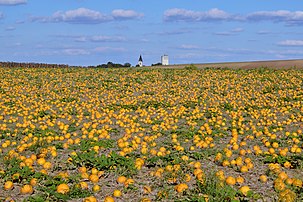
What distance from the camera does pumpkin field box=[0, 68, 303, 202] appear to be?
21.9 feet

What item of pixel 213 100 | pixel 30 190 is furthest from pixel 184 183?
pixel 213 100

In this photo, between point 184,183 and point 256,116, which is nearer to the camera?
point 184,183

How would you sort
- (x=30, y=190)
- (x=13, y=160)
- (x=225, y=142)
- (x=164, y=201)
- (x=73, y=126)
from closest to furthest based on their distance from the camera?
(x=164, y=201)
(x=30, y=190)
(x=13, y=160)
(x=225, y=142)
(x=73, y=126)

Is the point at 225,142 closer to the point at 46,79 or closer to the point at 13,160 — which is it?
the point at 13,160

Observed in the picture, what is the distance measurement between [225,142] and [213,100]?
8730mm

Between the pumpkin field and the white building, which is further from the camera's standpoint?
the white building

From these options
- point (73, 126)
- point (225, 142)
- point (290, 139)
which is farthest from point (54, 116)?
point (290, 139)

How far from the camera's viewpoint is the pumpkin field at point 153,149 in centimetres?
669


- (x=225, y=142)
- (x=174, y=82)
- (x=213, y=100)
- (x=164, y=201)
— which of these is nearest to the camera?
(x=164, y=201)

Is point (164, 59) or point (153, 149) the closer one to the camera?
point (153, 149)

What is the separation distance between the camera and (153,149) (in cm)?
970

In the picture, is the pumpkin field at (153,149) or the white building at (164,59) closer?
the pumpkin field at (153,149)

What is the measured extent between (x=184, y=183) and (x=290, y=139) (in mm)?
5482

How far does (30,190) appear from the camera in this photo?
6699 millimetres
